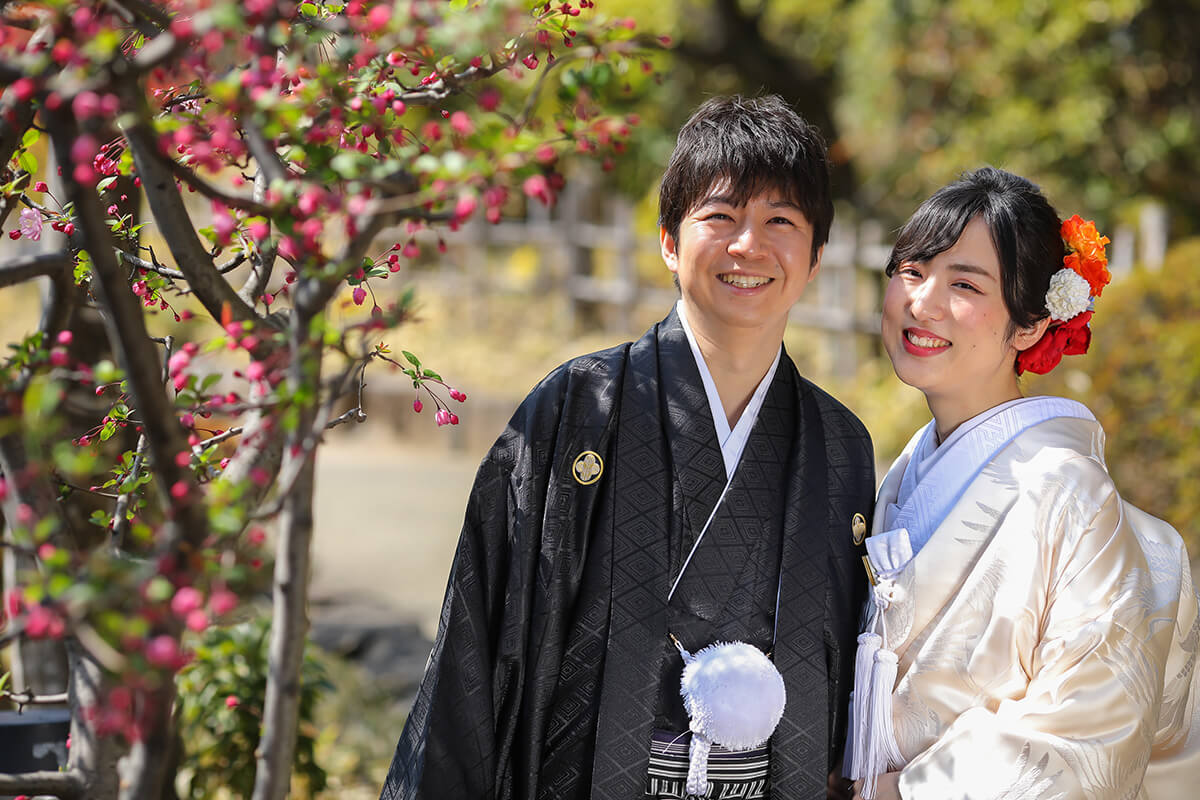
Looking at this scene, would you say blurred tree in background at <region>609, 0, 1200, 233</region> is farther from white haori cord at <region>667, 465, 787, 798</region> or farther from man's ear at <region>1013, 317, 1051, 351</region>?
white haori cord at <region>667, 465, 787, 798</region>

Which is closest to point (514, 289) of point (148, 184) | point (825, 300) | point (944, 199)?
point (825, 300)

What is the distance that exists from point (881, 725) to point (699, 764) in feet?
1.21

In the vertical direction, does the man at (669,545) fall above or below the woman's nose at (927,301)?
below

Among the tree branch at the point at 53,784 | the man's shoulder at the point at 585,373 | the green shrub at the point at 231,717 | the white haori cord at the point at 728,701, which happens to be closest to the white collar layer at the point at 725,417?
the man's shoulder at the point at 585,373

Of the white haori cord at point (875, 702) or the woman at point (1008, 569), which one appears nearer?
the woman at point (1008, 569)

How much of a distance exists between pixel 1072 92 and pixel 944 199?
7708 millimetres

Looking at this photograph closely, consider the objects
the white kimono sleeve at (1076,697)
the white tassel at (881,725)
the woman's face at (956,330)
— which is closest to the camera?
the white kimono sleeve at (1076,697)

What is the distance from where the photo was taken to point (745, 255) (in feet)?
7.05

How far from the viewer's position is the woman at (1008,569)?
6.66 ft

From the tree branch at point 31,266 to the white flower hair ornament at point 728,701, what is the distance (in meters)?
1.26

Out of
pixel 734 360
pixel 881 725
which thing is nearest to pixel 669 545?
pixel 734 360

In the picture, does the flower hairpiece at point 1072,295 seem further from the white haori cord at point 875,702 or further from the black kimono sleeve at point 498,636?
the black kimono sleeve at point 498,636

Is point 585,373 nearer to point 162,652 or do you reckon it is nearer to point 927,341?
point 927,341

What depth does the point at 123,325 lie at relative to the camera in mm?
1275
